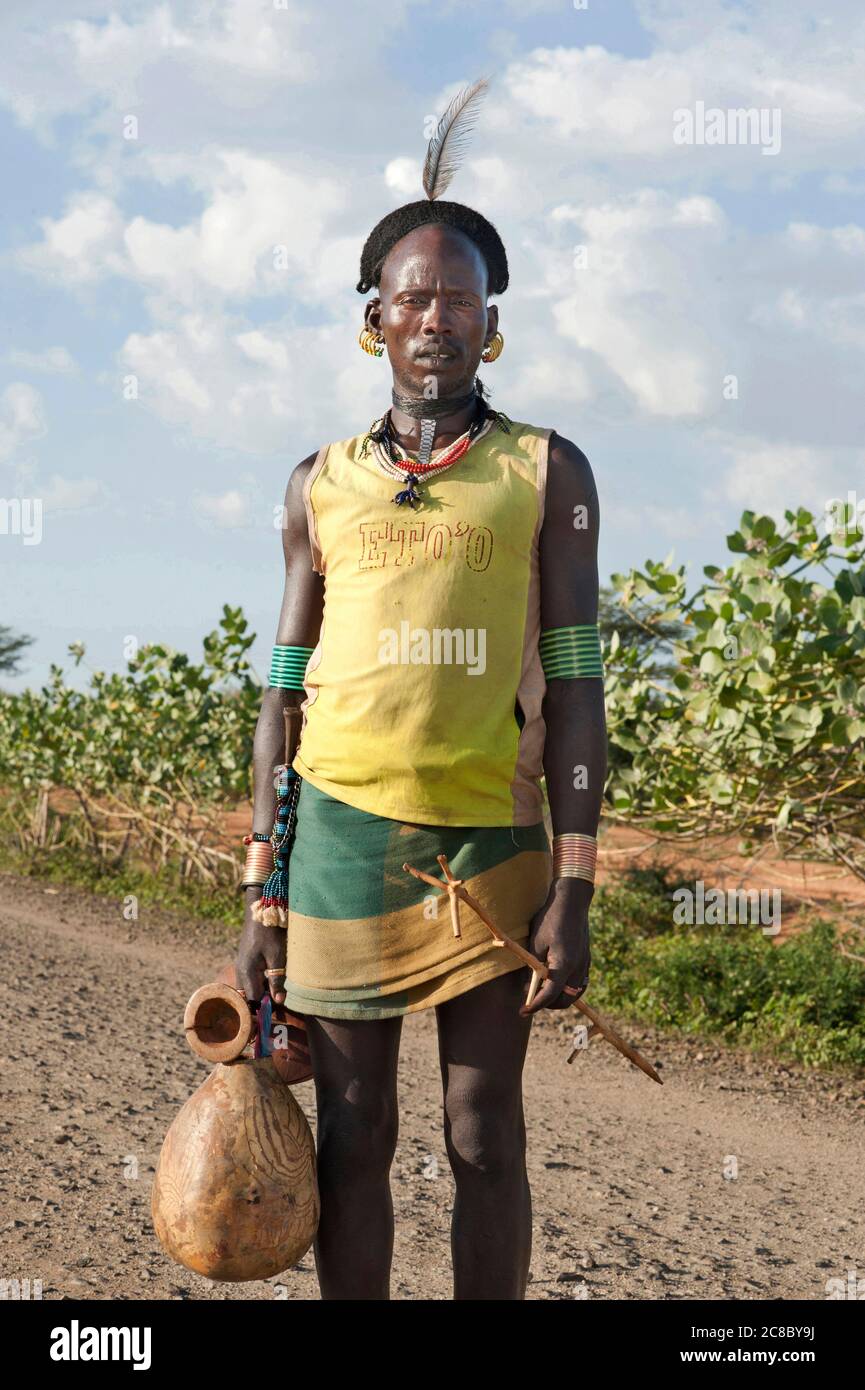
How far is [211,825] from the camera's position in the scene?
10.1 m

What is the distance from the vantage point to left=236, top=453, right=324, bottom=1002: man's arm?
2502mm

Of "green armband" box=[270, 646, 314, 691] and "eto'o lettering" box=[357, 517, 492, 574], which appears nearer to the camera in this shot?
"eto'o lettering" box=[357, 517, 492, 574]

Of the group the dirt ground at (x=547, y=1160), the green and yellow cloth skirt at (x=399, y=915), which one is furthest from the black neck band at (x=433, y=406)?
the dirt ground at (x=547, y=1160)

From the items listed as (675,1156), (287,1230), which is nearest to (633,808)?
(675,1156)

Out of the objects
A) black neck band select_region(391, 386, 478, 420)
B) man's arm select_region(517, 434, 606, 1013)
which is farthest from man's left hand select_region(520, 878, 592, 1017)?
black neck band select_region(391, 386, 478, 420)

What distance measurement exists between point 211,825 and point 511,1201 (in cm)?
799

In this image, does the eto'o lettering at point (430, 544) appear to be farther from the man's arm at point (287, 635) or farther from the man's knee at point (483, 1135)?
the man's knee at point (483, 1135)

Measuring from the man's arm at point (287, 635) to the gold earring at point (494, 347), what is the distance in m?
0.39

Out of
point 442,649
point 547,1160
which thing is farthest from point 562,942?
point 547,1160

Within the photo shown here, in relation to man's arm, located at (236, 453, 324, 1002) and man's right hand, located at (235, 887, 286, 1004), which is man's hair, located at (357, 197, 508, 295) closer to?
man's arm, located at (236, 453, 324, 1002)

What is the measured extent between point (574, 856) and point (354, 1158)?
0.66 meters

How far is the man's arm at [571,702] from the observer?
227 cm

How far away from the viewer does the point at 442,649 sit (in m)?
2.29
